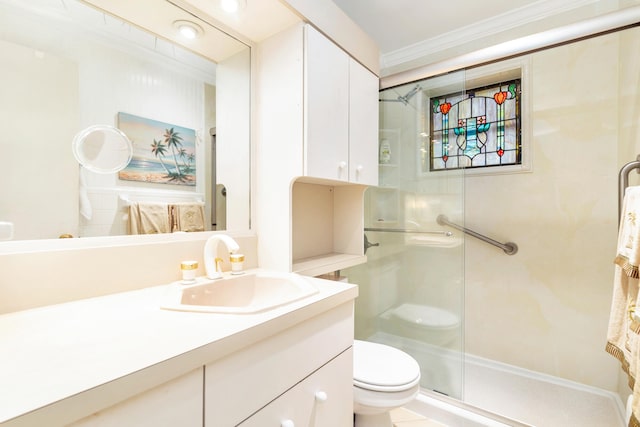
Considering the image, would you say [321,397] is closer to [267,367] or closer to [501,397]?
[267,367]

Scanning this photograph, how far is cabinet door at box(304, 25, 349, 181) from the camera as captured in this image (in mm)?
1126

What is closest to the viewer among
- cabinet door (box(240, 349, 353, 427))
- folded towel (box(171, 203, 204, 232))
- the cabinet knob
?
cabinet door (box(240, 349, 353, 427))

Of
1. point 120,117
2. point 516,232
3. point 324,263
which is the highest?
point 120,117

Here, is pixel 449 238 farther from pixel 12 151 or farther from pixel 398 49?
pixel 12 151

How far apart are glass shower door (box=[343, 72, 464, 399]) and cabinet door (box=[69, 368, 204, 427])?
1.58m

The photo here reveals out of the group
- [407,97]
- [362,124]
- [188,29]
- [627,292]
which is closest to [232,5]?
[188,29]

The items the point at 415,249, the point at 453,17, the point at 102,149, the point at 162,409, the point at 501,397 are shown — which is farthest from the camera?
the point at 415,249

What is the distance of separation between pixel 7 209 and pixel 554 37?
197 centimetres

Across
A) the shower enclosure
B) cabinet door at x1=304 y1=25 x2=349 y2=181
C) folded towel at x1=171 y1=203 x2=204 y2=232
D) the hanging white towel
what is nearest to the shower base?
the shower enclosure

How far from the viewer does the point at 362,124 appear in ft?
4.74

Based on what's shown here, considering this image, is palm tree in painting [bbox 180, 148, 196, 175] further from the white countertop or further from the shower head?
the shower head

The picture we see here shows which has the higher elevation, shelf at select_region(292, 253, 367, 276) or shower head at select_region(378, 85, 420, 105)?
shower head at select_region(378, 85, 420, 105)

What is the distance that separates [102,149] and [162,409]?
2.64ft

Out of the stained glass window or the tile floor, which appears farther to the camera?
the stained glass window
